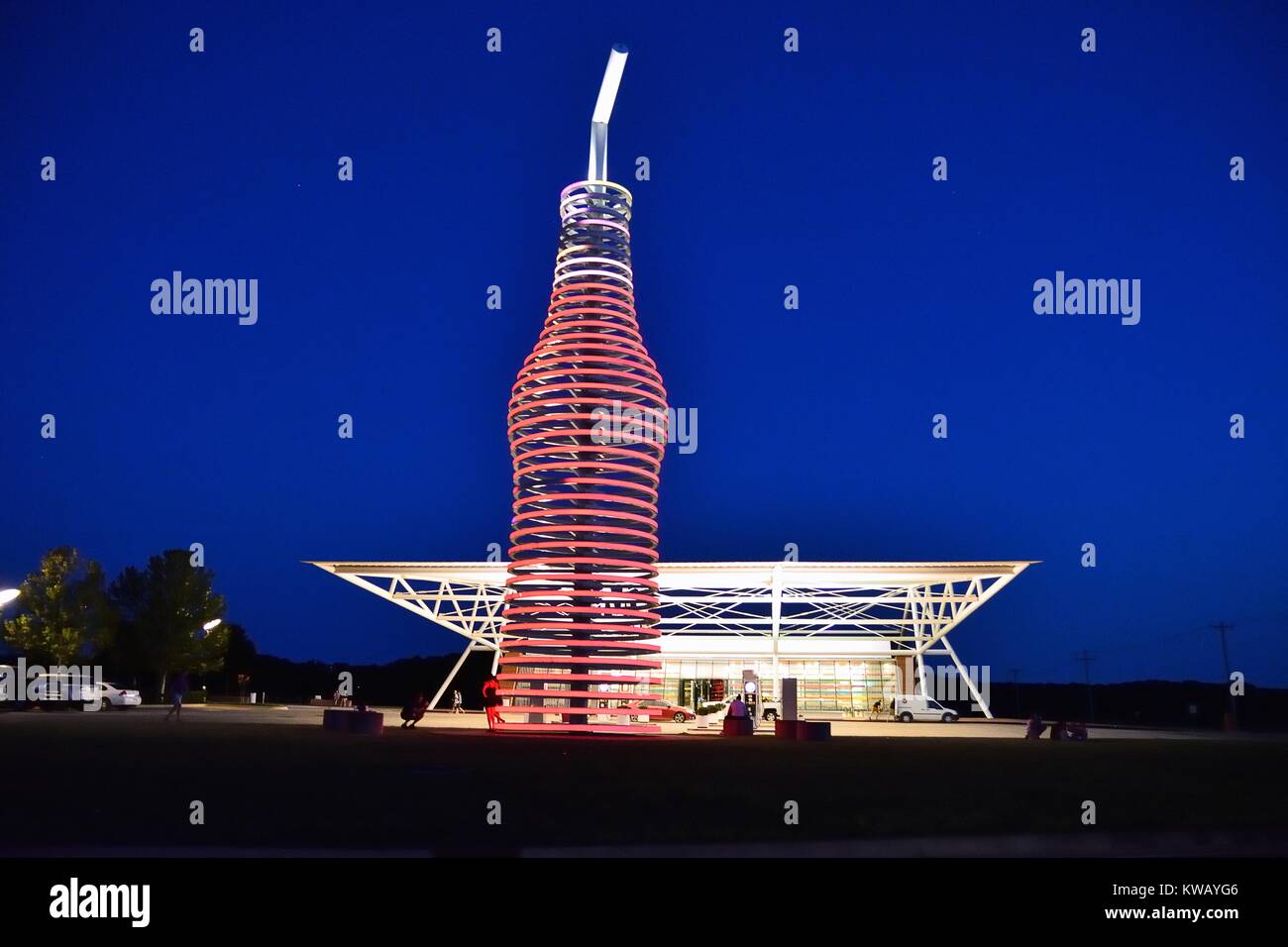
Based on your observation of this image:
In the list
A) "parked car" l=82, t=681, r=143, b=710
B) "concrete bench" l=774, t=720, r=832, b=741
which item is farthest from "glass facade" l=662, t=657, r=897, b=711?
"concrete bench" l=774, t=720, r=832, b=741

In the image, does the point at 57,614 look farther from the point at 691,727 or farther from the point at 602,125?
the point at 602,125

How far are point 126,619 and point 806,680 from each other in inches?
1795

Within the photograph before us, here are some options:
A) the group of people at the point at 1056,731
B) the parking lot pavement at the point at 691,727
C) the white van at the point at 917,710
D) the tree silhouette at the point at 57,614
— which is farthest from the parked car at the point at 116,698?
the group of people at the point at 1056,731

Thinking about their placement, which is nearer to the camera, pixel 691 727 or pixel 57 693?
pixel 691 727

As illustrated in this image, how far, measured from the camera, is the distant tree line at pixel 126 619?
57031 millimetres

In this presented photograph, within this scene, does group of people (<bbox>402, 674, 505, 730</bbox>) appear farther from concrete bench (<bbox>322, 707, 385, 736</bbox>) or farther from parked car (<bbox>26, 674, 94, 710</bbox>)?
parked car (<bbox>26, 674, 94, 710</bbox>)

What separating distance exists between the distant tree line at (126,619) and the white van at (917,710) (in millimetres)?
42085

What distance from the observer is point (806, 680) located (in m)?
52.9

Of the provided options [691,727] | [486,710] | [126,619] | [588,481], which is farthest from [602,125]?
[126,619]

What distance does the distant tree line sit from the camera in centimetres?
5703
